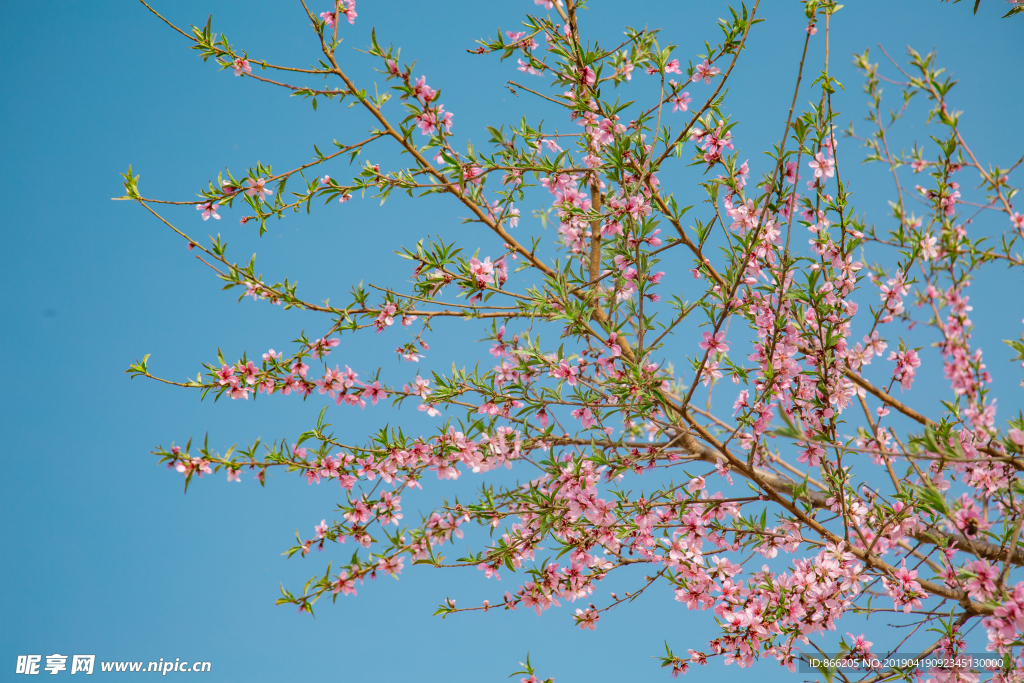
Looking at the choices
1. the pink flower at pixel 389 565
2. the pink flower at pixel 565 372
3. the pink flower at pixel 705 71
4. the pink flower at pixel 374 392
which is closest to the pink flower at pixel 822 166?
the pink flower at pixel 705 71

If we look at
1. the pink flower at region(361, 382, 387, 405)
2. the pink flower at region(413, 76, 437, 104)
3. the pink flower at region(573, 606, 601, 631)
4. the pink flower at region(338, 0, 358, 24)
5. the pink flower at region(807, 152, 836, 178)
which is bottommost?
the pink flower at region(573, 606, 601, 631)

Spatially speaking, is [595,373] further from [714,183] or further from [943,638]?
[943,638]

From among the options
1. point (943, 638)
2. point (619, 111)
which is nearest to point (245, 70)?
point (619, 111)

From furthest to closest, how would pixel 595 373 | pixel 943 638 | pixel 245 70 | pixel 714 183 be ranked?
pixel 595 373 < pixel 245 70 < pixel 714 183 < pixel 943 638

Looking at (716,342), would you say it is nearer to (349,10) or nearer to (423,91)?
(423,91)

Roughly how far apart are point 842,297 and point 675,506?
1101mm

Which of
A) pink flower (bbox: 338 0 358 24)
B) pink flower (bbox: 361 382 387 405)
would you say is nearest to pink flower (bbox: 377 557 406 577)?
pink flower (bbox: 361 382 387 405)

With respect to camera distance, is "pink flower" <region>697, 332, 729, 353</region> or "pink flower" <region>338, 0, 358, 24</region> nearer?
"pink flower" <region>697, 332, 729, 353</region>

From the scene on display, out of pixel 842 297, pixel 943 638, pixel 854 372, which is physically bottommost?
pixel 943 638

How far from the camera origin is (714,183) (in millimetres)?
2555

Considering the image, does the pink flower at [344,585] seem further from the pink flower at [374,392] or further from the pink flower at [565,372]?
the pink flower at [565,372]

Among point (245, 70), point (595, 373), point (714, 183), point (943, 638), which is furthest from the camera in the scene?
point (595, 373)

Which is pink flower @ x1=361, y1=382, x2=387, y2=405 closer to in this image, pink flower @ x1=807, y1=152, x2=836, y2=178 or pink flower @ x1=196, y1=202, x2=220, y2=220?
pink flower @ x1=196, y1=202, x2=220, y2=220

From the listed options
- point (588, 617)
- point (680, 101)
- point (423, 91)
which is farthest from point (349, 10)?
point (588, 617)
